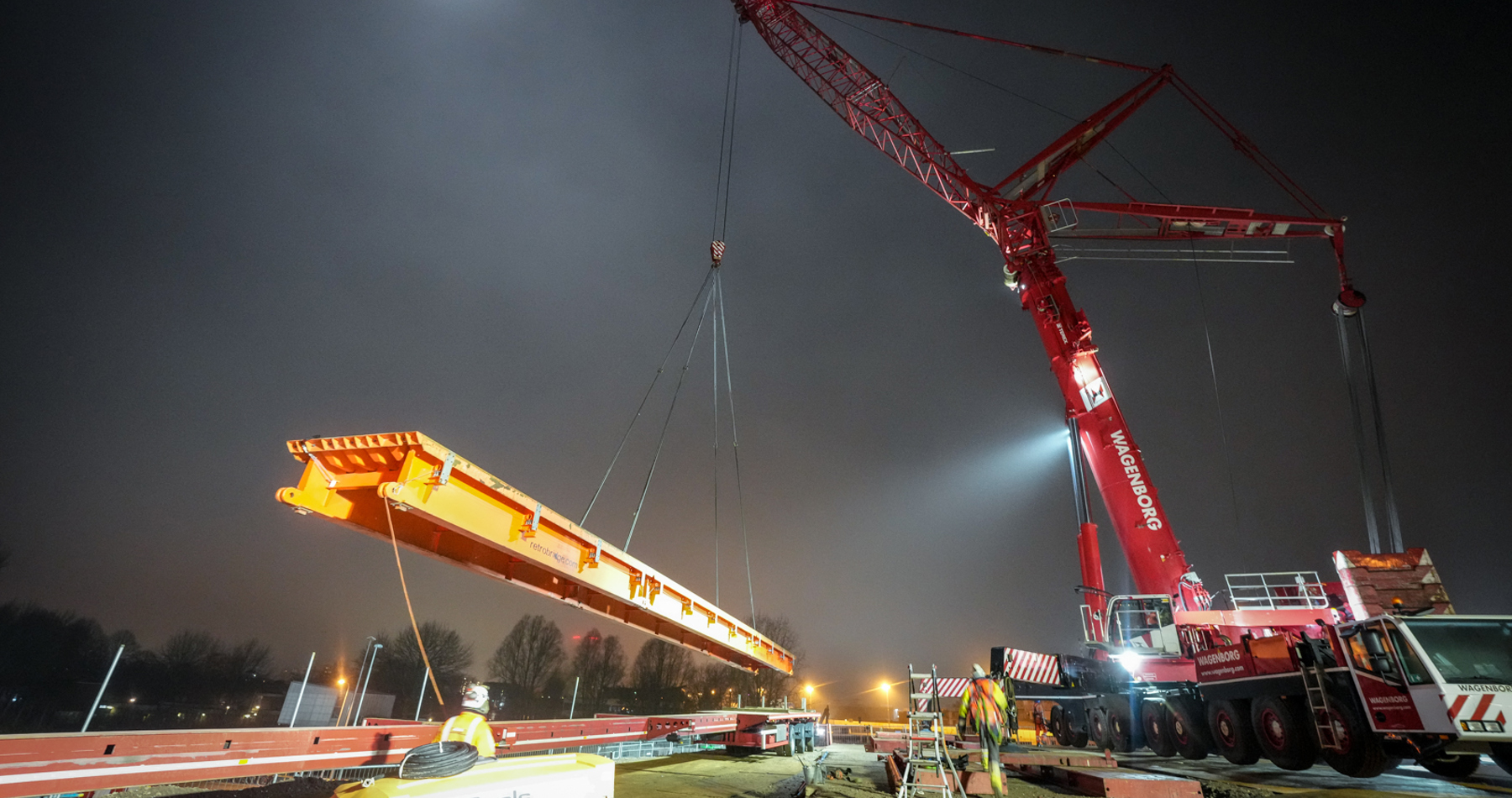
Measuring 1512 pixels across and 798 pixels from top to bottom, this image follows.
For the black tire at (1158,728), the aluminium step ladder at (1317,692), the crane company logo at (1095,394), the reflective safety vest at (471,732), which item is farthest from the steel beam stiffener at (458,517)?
the crane company logo at (1095,394)

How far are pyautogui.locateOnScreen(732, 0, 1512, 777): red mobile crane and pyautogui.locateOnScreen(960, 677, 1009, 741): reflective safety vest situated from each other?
4.91 metres

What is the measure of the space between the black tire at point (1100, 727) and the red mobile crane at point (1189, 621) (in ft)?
0.14

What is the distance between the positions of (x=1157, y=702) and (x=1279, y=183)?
17.7m

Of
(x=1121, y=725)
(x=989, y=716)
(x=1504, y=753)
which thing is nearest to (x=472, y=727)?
(x=989, y=716)

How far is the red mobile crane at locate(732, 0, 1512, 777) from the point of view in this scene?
7.70m

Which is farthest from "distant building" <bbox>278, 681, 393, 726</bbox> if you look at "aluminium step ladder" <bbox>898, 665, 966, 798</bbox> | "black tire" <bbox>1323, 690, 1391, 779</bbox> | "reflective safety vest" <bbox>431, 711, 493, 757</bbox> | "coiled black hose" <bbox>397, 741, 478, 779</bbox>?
"black tire" <bbox>1323, 690, 1391, 779</bbox>

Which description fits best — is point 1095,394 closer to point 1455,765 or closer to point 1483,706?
point 1455,765

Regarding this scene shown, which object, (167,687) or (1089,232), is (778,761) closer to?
(1089,232)

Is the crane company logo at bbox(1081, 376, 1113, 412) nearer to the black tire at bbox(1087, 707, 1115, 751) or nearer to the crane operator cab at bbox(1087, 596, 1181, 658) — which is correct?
the crane operator cab at bbox(1087, 596, 1181, 658)

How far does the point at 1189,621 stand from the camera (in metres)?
12.3

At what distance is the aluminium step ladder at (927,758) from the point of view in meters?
7.16

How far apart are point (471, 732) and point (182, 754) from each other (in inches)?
110

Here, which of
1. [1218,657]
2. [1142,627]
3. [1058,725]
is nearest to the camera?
[1218,657]

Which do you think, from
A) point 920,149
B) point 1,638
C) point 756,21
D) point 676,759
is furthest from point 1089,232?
point 1,638
